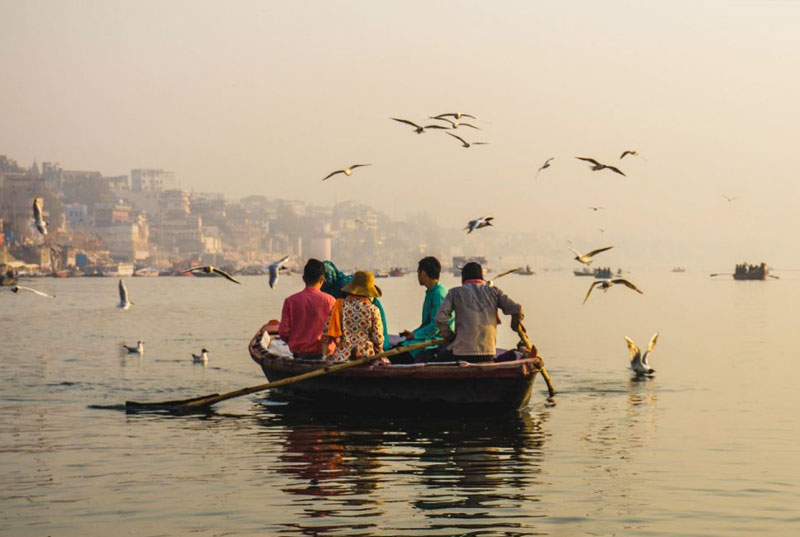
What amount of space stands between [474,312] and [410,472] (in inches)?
139

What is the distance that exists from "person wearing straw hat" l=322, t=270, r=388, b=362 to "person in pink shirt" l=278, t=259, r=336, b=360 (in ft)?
2.52

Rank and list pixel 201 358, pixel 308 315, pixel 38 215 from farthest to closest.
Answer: pixel 201 358 < pixel 38 215 < pixel 308 315

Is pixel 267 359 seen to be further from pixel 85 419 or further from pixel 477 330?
pixel 477 330

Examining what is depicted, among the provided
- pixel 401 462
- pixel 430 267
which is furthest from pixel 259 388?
pixel 401 462

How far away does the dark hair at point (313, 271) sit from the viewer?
742 inches

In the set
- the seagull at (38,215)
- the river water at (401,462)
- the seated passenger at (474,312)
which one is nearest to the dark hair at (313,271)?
the river water at (401,462)

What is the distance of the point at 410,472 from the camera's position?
14203mm

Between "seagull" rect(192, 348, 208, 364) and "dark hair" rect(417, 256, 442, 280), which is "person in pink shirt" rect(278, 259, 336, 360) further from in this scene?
"seagull" rect(192, 348, 208, 364)

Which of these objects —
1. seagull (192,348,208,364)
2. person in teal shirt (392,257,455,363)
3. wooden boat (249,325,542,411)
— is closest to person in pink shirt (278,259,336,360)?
wooden boat (249,325,542,411)

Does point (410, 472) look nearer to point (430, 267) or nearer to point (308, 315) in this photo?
point (430, 267)

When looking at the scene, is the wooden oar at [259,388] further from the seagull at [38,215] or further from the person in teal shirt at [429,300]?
the seagull at [38,215]

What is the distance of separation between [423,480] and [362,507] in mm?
1603

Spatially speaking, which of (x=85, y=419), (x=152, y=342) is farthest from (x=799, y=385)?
(x=152, y=342)

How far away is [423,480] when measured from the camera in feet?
44.8
